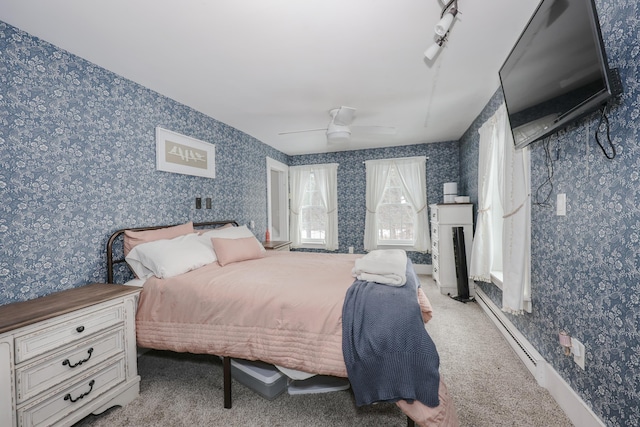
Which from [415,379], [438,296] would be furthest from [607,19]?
[438,296]

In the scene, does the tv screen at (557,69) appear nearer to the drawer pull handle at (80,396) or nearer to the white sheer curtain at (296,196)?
the drawer pull handle at (80,396)

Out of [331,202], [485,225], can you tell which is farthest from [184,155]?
[485,225]

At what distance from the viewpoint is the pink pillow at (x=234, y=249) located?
266 centimetres

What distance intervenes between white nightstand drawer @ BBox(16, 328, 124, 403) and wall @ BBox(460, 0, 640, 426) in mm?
2836

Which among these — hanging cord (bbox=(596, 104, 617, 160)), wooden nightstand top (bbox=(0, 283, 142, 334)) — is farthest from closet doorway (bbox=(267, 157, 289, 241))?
hanging cord (bbox=(596, 104, 617, 160))

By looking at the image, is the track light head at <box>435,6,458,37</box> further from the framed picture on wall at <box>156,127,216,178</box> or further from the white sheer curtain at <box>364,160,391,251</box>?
the white sheer curtain at <box>364,160,391,251</box>

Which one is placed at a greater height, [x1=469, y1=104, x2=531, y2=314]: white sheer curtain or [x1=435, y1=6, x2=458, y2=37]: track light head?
[x1=435, y1=6, x2=458, y2=37]: track light head

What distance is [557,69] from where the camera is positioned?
1449mm

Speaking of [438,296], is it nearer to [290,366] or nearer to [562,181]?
[562,181]

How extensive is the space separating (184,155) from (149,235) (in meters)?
1.09

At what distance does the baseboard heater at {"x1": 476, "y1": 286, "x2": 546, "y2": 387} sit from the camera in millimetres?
2039

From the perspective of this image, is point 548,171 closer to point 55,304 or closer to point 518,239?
point 518,239


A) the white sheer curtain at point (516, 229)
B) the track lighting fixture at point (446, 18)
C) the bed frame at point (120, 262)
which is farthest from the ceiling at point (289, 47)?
the bed frame at point (120, 262)

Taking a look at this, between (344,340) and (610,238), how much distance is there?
4.67 ft
